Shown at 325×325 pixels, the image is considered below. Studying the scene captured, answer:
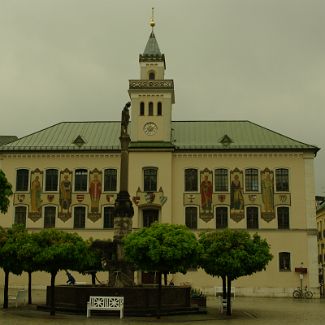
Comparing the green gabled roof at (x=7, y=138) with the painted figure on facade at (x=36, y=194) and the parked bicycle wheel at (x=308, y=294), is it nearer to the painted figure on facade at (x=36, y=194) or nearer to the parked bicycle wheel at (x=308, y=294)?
the painted figure on facade at (x=36, y=194)

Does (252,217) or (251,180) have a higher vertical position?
(251,180)

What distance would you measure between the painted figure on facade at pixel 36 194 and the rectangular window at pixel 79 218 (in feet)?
10.7

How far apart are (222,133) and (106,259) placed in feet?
85.2

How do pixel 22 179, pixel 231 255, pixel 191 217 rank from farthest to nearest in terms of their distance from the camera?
pixel 22 179 → pixel 191 217 → pixel 231 255

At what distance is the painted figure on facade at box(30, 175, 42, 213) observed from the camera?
4875cm

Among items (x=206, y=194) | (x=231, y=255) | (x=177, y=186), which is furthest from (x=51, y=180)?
(x=231, y=255)

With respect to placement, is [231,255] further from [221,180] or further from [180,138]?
[180,138]

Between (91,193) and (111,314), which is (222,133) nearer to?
(91,193)

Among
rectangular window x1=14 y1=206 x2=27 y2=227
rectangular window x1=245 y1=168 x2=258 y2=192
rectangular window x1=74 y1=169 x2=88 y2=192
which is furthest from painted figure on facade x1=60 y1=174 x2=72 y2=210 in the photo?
rectangular window x1=245 y1=168 x2=258 y2=192

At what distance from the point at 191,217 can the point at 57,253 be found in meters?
25.4

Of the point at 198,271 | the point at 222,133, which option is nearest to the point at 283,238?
the point at 198,271

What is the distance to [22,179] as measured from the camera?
49531 mm

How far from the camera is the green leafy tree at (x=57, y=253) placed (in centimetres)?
2345

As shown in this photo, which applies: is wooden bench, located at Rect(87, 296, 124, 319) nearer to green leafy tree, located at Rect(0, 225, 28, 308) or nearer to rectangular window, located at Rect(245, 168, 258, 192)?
green leafy tree, located at Rect(0, 225, 28, 308)
